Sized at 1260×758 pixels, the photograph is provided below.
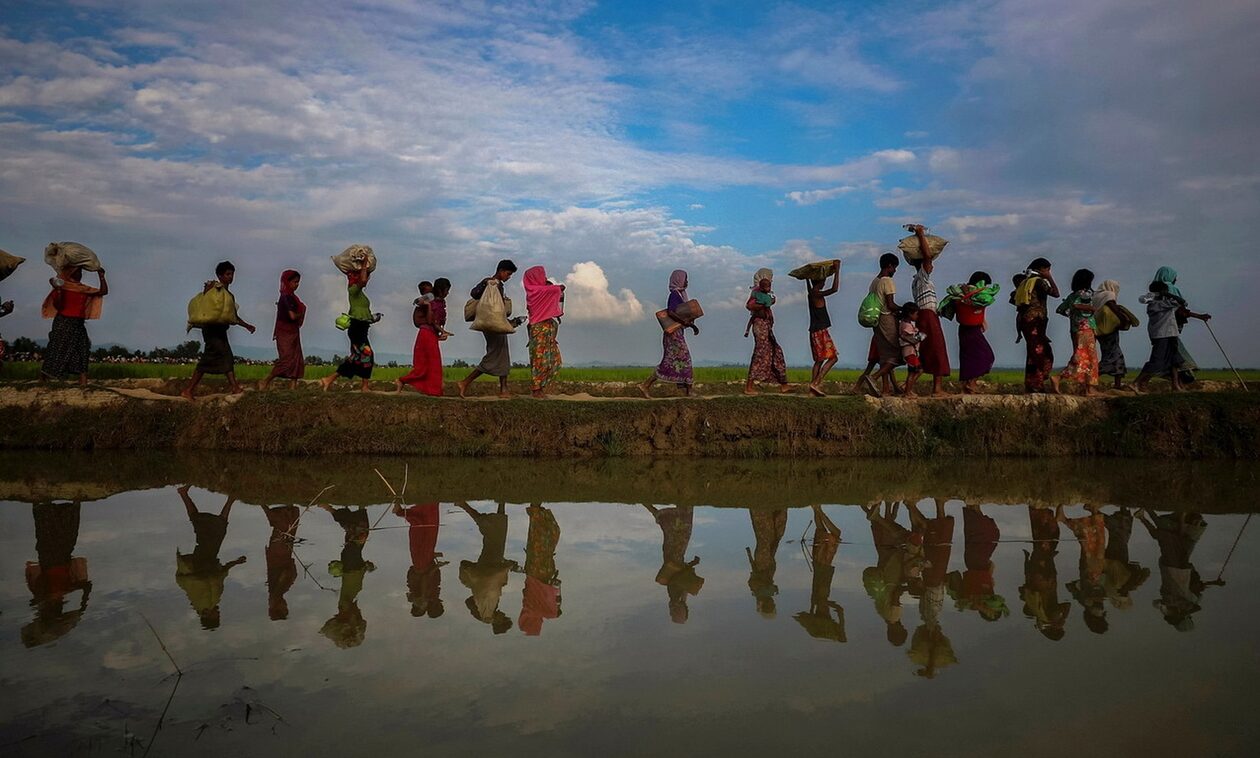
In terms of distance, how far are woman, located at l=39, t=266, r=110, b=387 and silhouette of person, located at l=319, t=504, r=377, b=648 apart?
22.1ft

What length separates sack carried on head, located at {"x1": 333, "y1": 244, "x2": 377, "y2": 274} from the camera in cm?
1024

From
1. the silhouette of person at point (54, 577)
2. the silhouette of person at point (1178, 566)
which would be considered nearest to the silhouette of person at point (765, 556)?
the silhouette of person at point (1178, 566)

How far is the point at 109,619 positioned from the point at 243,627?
62cm

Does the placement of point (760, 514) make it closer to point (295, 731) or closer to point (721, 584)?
point (721, 584)

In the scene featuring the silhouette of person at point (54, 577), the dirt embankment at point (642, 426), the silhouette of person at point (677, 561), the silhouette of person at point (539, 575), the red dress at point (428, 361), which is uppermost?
the red dress at point (428, 361)

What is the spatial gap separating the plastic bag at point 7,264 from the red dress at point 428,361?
5.30m

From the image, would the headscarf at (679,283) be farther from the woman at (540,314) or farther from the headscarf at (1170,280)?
the headscarf at (1170,280)

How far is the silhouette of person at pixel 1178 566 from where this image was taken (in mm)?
3461

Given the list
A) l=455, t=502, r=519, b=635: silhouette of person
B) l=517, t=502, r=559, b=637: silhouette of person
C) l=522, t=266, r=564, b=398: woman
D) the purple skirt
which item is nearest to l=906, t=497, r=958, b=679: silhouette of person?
l=517, t=502, r=559, b=637: silhouette of person

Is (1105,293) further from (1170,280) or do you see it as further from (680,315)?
(680,315)

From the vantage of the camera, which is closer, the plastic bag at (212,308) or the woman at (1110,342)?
the plastic bag at (212,308)

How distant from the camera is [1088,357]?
1062 cm

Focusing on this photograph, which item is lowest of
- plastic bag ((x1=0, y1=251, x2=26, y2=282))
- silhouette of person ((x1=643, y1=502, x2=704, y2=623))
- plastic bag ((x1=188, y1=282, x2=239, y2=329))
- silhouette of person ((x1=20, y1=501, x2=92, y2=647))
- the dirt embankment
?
silhouette of person ((x1=643, y1=502, x2=704, y2=623))

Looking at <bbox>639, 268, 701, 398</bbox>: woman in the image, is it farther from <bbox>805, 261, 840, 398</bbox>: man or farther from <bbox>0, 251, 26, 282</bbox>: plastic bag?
<bbox>0, 251, 26, 282</bbox>: plastic bag
